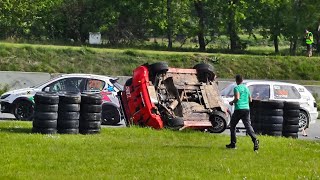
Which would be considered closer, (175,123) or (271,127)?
(175,123)

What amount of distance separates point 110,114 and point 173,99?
10.3 ft

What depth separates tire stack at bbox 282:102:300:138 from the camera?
744 inches

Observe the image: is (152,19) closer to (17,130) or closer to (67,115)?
(17,130)

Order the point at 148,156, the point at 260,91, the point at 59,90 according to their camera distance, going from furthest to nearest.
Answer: the point at 260,91 < the point at 59,90 < the point at 148,156

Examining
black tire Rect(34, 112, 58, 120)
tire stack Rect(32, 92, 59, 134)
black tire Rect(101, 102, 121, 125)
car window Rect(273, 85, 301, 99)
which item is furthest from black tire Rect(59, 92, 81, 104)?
car window Rect(273, 85, 301, 99)

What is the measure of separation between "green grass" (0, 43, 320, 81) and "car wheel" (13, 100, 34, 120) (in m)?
12.6

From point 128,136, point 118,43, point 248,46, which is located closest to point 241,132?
point 128,136

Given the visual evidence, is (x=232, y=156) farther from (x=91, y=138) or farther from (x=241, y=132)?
(x=241, y=132)

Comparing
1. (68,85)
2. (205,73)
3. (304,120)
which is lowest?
(304,120)

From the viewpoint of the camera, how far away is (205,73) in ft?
66.7

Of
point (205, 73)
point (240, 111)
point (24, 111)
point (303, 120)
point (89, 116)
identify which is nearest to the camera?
point (240, 111)

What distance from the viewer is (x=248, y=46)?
4925cm

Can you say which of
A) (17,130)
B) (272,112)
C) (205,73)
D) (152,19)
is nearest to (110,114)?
(205,73)

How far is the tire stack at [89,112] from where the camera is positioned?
1705 centimetres
